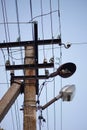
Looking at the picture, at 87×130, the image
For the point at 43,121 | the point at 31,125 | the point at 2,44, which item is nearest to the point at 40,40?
the point at 2,44

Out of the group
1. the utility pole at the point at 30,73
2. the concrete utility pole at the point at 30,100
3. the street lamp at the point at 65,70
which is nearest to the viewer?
the concrete utility pole at the point at 30,100

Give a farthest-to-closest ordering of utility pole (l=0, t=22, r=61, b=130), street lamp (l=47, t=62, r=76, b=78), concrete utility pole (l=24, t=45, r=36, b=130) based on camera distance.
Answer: street lamp (l=47, t=62, r=76, b=78) → utility pole (l=0, t=22, r=61, b=130) → concrete utility pole (l=24, t=45, r=36, b=130)

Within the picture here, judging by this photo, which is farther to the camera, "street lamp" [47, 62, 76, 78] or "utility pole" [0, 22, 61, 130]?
"street lamp" [47, 62, 76, 78]

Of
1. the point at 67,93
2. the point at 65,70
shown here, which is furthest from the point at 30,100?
the point at 65,70

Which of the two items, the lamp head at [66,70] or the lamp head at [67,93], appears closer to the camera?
the lamp head at [67,93]

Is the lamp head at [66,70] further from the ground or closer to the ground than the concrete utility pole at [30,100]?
further from the ground

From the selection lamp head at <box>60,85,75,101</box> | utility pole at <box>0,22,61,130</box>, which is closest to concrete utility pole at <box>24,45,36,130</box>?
utility pole at <box>0,22,61,130</box>

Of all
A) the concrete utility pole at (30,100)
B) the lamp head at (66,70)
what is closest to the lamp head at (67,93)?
the lamp head at (66,70)

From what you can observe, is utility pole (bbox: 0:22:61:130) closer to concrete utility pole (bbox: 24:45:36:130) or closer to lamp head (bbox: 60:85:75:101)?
concrete utility pole (bbox: 24:45:36:130)

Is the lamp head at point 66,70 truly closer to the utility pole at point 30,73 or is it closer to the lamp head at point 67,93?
the lamp head at point 67,93

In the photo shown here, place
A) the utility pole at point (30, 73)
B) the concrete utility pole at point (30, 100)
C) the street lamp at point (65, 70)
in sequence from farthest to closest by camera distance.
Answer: the street lamp at point (65, 70), the utility pole at point (30, 73), the concrete utility pole at point (30, 100)

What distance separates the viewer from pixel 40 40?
618cm

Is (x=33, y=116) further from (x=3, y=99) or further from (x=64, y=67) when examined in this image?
(x=64, y=67)

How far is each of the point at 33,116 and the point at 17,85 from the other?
88cm
